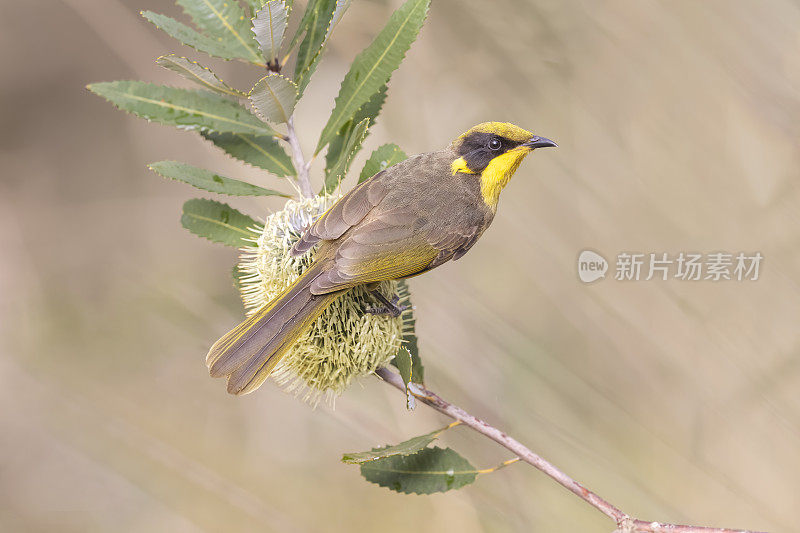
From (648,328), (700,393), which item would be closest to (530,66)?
(648,328)

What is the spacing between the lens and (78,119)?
2.66 meters

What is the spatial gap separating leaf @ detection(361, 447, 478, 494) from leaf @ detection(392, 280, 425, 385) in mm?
143

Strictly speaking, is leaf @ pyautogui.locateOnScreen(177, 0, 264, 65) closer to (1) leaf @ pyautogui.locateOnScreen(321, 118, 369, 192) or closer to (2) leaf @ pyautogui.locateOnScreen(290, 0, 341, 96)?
(2) leaf @ pyautogui.locateOnScreen(290, 0, 341, 96)

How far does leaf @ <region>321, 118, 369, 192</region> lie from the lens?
122cm

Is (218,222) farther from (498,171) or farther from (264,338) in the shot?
(498,171)

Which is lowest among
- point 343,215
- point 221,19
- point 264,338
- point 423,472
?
point 423,472

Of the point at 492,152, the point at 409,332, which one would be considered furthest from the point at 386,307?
the point at 492,152

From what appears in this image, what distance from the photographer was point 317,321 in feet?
4.17

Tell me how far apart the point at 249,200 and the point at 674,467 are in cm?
149

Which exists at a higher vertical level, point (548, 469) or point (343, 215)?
point (343, 215)

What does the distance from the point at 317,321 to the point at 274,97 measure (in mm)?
406

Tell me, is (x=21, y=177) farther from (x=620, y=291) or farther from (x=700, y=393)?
(x=700, y=393)

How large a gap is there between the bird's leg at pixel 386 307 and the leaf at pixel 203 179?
0.92 feet

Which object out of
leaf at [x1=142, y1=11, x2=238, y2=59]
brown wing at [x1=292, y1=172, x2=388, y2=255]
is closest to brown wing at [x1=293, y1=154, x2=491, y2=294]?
brown wing at [x1=292, y1=172, x2=388, y2=255]
